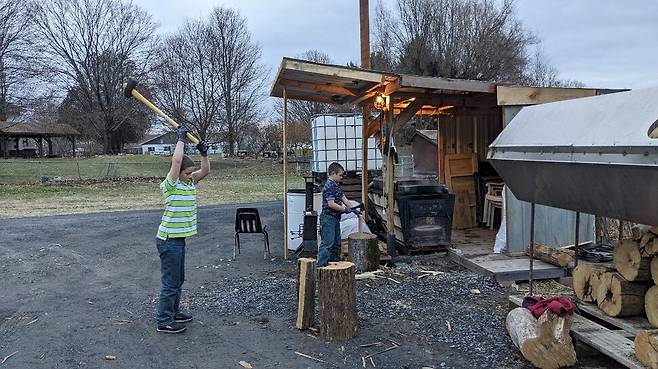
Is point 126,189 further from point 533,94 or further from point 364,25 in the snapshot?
point 533,94

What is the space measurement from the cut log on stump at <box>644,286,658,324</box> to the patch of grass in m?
13.7

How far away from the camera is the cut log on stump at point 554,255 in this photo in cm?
669

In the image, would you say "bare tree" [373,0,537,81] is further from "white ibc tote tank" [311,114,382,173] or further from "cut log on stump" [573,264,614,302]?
"cut log on stump" [573,264,614,302]

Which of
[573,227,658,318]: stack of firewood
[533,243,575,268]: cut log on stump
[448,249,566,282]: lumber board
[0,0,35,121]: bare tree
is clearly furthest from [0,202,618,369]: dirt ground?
[0,0,35,121]: bare tree

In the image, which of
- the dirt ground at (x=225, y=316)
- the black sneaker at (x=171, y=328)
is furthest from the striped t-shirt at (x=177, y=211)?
the dirt ground at (x=225, y=316)

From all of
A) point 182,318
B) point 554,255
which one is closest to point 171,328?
point 182,318

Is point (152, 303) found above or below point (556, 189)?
below

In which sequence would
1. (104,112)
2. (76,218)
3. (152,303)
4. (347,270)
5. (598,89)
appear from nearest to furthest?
1. (347,270)
2. (152,303)
3. (598,89)
4. (76,218)
5. (104,112)

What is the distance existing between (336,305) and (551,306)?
1.77 m

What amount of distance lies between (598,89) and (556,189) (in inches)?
176

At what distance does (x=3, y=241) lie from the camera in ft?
33.2

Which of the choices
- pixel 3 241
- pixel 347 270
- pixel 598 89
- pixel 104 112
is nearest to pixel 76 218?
pixel 3 241

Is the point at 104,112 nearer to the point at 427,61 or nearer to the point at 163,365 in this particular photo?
the point at 427,61

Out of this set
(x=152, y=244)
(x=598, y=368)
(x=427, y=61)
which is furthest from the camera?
(x=427, y=61)
